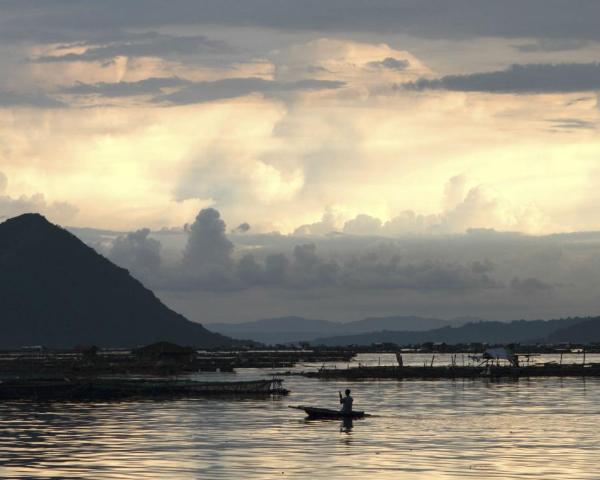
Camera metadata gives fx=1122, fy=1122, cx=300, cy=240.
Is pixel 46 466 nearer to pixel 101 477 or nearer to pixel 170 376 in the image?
pixel 101 477

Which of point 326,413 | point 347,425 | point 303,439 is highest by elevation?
point 326,413

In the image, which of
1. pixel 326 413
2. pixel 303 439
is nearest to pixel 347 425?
pixel 326 413

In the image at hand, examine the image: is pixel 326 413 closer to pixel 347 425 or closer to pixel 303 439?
pixel 347 425

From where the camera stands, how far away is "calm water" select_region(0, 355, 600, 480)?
4575 centimetres

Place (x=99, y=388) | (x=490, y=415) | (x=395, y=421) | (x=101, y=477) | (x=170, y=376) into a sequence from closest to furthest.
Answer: (x=101, y=477)
(x=395, y=421)
(x=490, y=415)
(x=99, y=388)
(x=170, y=376)

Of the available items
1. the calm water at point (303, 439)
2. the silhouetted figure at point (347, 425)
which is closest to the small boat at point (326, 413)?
the silhouetted figure at point (347, 425)

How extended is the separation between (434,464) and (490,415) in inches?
1105

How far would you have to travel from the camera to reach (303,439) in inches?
2301

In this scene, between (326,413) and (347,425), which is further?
(326,413)

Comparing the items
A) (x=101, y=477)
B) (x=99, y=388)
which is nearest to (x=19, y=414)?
(x=99, y=388)

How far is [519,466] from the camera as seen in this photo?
153 feet

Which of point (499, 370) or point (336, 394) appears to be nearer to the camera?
point (336, 394)

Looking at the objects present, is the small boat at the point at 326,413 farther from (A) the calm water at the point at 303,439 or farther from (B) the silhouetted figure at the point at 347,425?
(A) the calm water at the point at 303,439

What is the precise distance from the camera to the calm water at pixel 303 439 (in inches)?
1801
